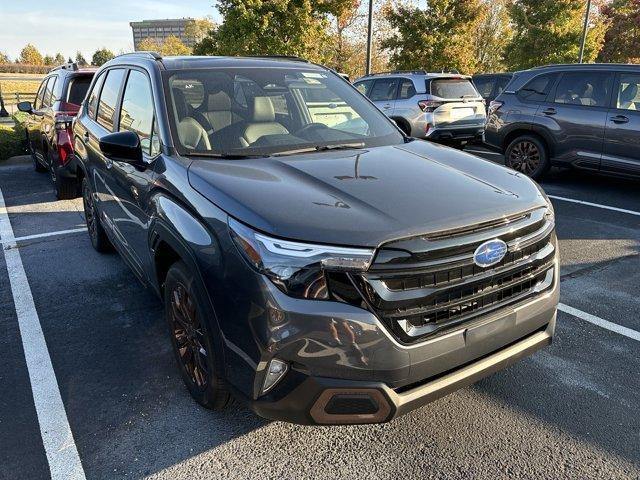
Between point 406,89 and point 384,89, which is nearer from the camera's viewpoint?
point 406,89

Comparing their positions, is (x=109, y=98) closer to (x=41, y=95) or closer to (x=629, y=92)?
(x=41, y=95)

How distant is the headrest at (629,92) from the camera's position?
→ 7.04 m

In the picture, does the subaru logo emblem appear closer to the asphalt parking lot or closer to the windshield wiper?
the asphalt parking lot

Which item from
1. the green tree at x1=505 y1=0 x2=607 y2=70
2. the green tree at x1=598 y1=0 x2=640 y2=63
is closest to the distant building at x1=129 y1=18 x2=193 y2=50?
the green tree at x1=598 y1=0 x2=640 y2=63

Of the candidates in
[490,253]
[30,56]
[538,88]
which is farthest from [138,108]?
[30,56]

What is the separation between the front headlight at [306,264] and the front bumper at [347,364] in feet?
0.16

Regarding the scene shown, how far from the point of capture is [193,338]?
268 centimetres

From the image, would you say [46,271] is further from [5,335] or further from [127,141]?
[127,141]

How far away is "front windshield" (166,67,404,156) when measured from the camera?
3053mm

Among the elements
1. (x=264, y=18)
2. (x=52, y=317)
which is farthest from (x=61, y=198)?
(x=264, y=18)

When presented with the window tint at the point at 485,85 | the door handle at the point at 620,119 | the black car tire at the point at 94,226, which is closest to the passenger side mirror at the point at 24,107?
the black car tire at the point at 94,226

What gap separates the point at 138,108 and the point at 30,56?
121952mm

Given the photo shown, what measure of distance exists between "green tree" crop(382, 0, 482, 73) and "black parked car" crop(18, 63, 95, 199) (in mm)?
16311

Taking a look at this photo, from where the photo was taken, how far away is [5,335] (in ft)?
12.1
